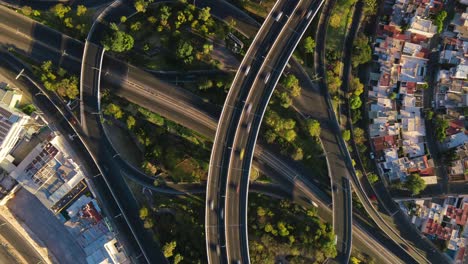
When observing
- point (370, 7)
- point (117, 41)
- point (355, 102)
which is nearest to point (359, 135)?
point (355, 102)

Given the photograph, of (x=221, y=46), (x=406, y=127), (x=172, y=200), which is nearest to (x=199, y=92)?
(x=221, y=46)

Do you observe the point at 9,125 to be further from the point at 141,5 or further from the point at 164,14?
the point at 164,14

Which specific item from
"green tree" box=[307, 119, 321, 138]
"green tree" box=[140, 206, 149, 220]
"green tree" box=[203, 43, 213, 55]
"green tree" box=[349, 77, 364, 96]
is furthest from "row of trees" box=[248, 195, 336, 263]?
"green tree" box=[203, 43, 213, 55]

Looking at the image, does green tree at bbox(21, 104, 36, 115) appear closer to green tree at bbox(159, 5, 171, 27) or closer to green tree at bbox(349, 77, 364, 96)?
green tree at bbox(159, 5, 171, 27)

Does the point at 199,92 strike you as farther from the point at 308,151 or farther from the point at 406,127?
the point at 406,127

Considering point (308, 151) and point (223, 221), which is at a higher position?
point (308, 151)

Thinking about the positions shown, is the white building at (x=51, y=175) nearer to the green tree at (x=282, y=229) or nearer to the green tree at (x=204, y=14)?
the green tree at (x=204, y=14)

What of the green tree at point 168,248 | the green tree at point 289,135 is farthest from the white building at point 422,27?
the green tree at point 168,248
